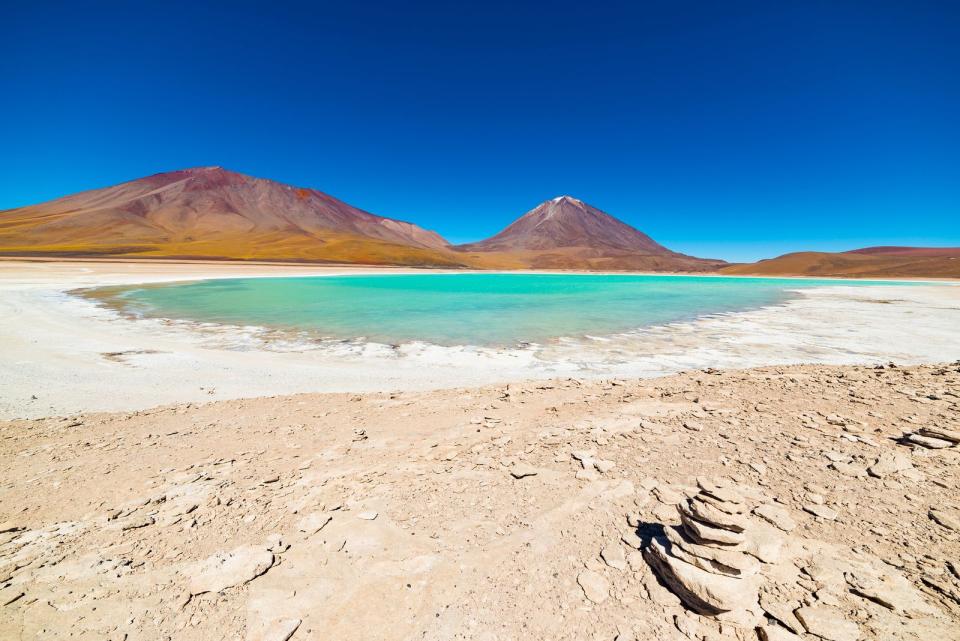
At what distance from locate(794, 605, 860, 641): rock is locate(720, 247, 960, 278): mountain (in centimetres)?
8990

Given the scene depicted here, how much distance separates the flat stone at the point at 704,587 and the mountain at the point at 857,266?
90112mm

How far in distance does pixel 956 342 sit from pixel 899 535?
13.2 metres

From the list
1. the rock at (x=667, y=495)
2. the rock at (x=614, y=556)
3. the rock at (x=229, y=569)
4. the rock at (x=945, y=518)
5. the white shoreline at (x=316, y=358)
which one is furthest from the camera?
the white shoreline at (x=316, y=358)

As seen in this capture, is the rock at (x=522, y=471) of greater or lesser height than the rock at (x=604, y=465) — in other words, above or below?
below

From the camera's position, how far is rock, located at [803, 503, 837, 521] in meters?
2.88

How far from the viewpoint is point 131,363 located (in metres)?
8.23

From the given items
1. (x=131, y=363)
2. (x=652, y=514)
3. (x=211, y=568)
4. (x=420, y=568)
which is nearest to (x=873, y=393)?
(x=652, y=514)

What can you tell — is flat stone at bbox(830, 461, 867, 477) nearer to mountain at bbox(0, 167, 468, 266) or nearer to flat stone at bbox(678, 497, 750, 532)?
flat stone at bbox(678, 497, 750, 532)

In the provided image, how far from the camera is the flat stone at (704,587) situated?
218cm

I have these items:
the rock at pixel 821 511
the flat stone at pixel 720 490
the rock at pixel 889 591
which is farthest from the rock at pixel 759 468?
the rock at pixel 889 591

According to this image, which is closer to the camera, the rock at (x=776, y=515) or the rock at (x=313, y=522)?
the rock at (x=776, y=515)

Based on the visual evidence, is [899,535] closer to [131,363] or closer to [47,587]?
[47,587]

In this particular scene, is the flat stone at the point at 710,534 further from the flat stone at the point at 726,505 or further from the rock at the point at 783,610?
the rock at the point at 783,610

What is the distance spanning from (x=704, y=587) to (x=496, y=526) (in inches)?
52.5
